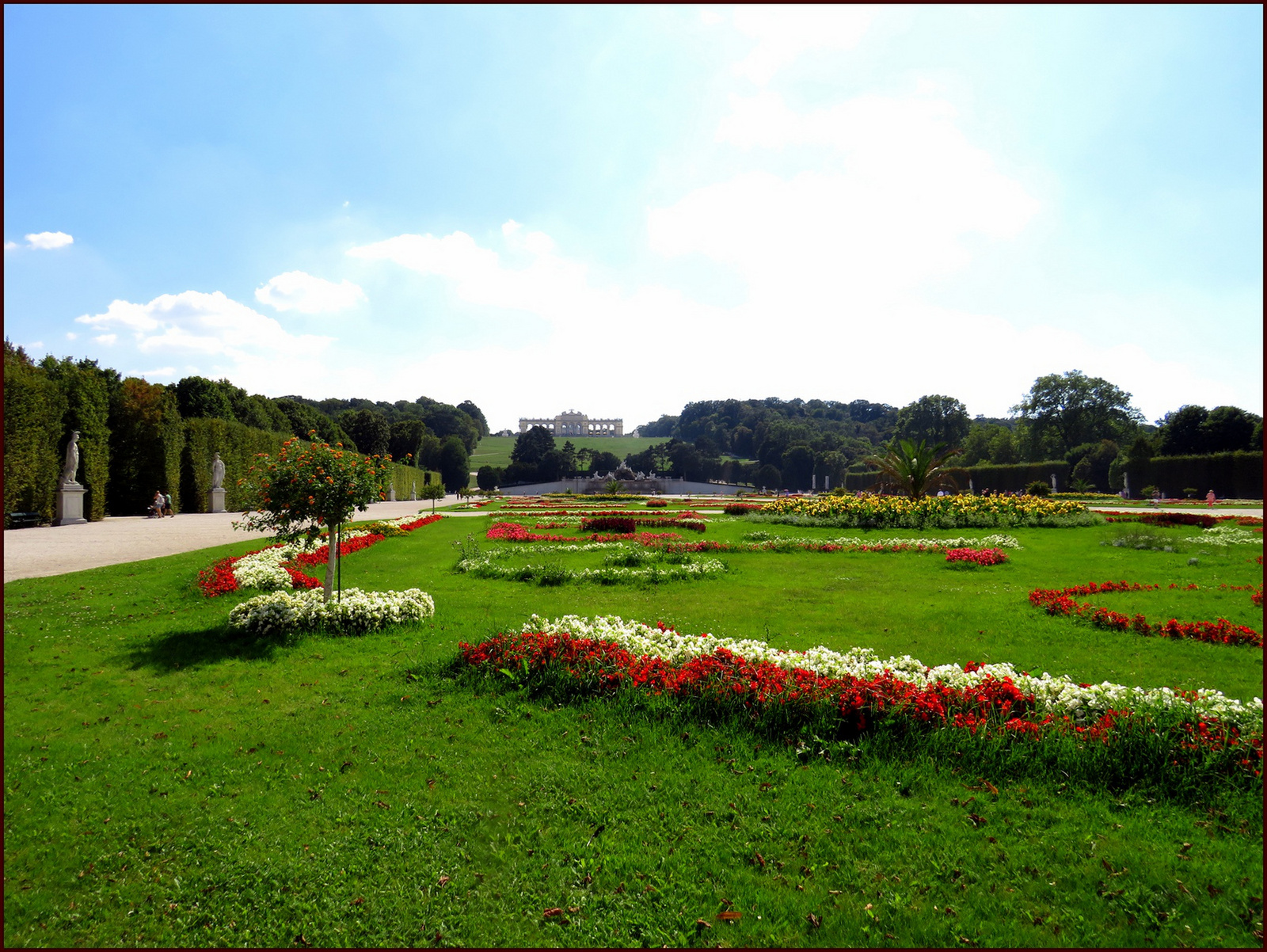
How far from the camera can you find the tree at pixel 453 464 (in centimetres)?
8769

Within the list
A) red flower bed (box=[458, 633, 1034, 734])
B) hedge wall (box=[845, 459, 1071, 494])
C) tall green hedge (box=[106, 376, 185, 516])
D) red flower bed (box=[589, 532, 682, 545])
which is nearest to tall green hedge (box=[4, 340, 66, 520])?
tall green hedge (box=[106, 376, 185, 516])

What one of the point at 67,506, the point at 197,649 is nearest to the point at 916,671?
the point at 197,649

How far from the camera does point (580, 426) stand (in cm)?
16862

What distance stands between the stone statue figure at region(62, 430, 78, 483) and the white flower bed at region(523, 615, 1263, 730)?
23918 mm

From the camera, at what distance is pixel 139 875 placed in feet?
11.7

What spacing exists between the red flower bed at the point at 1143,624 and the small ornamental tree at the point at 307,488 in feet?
29.2

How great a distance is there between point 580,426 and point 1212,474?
138728 millimetres

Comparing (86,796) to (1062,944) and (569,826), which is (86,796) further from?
(1062,944)

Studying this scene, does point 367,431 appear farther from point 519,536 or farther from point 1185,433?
point 1185,433

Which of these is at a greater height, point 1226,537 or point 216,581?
point 1226,537

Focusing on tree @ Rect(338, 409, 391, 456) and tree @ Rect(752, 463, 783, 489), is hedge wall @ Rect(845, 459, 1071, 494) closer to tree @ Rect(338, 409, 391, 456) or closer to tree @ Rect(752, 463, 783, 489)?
tree @ Rect(752, 463, 783, 489)

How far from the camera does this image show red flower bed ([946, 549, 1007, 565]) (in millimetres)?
12953

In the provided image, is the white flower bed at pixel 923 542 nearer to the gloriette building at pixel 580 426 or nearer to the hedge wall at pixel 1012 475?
the hedge wall at pixel 1012 475

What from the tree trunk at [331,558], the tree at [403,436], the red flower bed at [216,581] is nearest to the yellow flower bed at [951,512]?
the tree trunk at [331,558]
